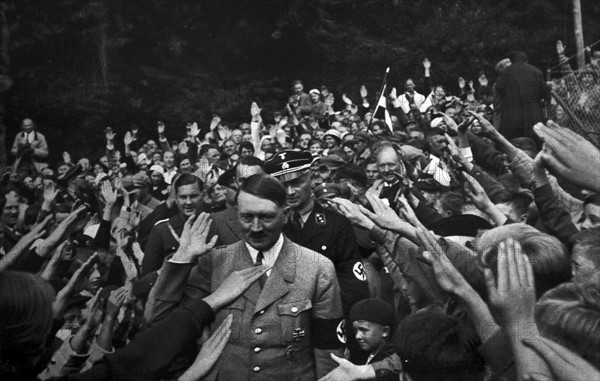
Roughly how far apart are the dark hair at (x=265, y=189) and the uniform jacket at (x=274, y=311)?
0.20 metres

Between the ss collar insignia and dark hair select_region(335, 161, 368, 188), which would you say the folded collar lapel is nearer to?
the ss collar insignia

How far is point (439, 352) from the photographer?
88.4 inches

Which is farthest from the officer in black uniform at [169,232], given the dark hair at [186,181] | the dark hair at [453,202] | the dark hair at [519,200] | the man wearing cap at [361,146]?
the dark hair at [519,200]

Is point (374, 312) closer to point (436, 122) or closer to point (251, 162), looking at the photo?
point (251, 162)

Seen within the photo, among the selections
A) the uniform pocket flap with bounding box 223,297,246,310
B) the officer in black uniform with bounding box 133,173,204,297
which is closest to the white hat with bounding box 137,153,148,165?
the officer in black uniform with bounding box 133,173,204,297

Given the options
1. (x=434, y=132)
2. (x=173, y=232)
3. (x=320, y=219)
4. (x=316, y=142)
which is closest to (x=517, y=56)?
(x=434, y=132)

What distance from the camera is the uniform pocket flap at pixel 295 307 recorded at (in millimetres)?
2986

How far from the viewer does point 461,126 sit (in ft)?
13.3

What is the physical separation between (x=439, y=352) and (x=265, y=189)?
1084 millimetres

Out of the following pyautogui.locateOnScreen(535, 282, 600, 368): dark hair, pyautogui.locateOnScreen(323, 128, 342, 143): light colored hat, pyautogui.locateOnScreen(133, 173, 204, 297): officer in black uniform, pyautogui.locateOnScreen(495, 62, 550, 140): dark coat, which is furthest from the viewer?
pyautogui.locateOnScreen(323, 128, 342, 143): light colored hat

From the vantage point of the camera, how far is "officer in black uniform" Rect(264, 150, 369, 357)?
11.0 feet

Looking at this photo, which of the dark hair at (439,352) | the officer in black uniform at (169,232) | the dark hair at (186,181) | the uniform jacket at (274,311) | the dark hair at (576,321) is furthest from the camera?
the dark hair at (186,181)

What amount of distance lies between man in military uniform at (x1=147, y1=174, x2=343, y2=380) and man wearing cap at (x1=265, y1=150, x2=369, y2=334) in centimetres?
29

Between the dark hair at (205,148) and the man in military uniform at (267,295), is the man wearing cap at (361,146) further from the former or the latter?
the man in military uniform at (267,295)
